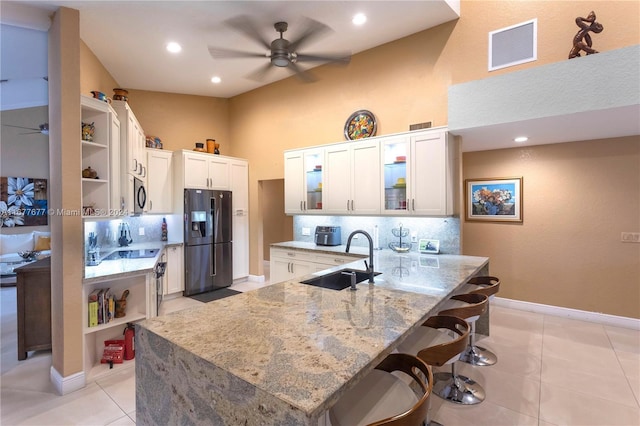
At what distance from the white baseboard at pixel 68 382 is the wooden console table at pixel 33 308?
2.65 feet

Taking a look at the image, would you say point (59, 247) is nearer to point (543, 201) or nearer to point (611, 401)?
point (611, 401)

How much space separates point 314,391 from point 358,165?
357 centimetres

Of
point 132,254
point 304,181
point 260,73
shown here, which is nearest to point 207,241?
point 132,254

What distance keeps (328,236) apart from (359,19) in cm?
Result: 286

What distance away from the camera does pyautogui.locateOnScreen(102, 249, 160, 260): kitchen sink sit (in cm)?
368

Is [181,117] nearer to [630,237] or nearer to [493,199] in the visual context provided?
[493,199]

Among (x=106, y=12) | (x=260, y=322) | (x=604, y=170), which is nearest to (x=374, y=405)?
(x=260, y=322)

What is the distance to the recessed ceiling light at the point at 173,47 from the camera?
153 inches

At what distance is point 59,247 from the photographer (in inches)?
103

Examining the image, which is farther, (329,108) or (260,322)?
(329,108)

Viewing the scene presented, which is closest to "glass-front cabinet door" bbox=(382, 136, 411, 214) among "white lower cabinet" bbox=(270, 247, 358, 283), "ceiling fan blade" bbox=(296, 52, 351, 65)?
"white lower cabinet" bbox=(270, 247, 358, 283)

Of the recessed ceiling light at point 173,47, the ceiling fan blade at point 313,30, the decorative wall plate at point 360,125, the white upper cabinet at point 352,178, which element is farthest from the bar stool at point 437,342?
the recessed ceiling light at point 173,47

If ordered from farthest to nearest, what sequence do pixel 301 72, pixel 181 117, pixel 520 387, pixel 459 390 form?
pixel 181 117, pixel 301 72, pixel 520 387, pixel 459 390

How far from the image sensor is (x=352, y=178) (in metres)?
4.36
